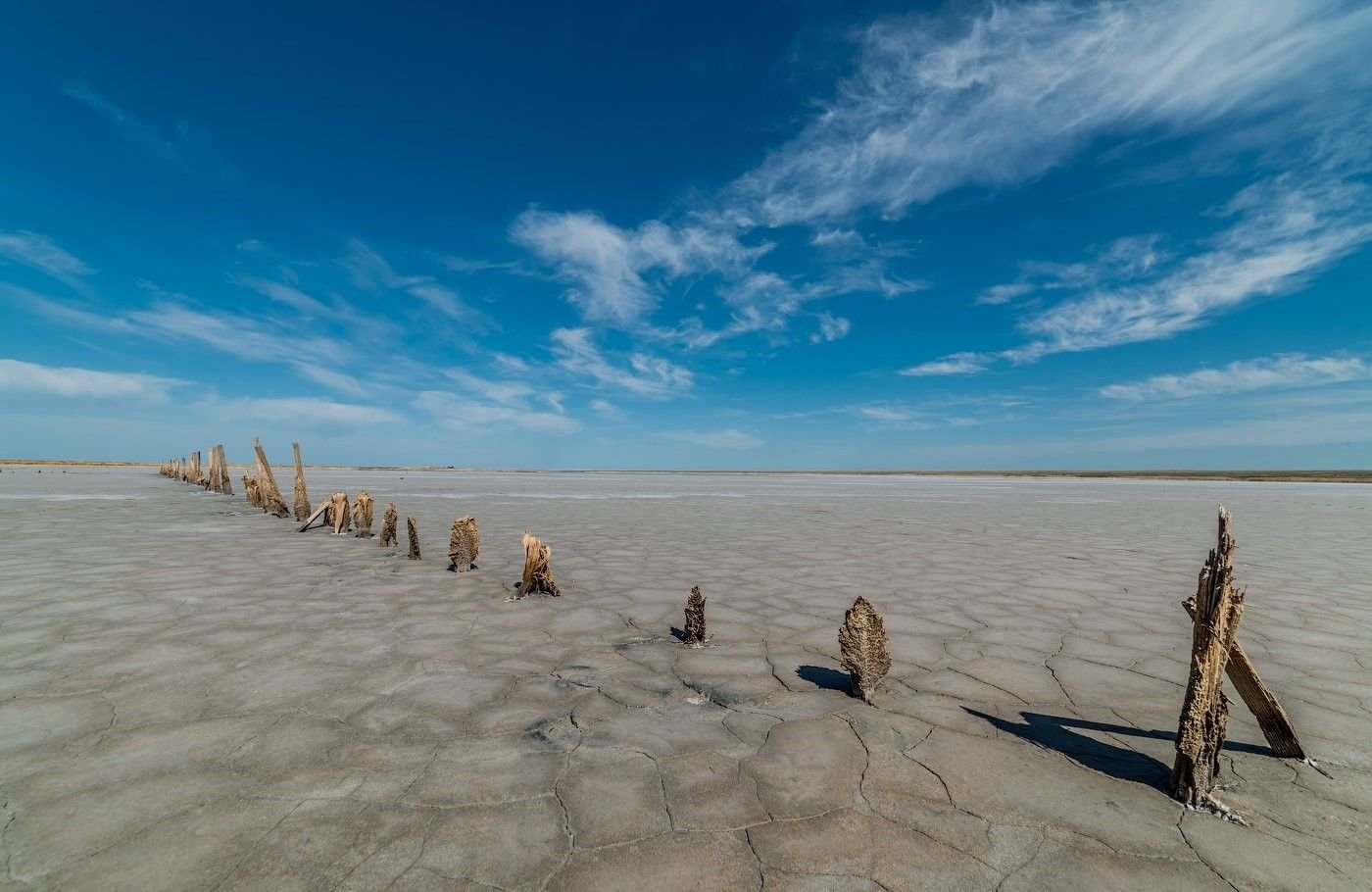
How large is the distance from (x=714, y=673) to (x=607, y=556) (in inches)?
174

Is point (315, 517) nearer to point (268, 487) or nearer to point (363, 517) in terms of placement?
point (363, 517)

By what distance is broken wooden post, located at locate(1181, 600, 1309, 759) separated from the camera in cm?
247

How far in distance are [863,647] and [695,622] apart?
52.1 inches

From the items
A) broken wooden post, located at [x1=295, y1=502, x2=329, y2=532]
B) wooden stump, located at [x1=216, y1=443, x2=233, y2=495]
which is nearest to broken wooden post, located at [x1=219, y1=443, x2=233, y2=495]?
wooden stump, located at [x1=216, y1=443, x2=233, y2=495]

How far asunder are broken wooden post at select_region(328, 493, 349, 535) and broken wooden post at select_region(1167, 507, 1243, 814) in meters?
11.0

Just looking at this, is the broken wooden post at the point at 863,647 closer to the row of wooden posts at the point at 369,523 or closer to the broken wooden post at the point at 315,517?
the row of wooden posts at the point at 369,523

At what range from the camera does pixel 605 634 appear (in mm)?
4477

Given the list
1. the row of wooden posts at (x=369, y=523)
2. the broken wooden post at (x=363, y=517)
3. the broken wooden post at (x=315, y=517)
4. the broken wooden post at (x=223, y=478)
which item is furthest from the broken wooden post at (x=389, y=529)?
the broken wooden post at (x=223, y=478)

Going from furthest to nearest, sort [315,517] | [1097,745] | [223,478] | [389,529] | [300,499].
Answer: [223,478] < [300,499] < [315,517] < [389,529] < [1097,745]

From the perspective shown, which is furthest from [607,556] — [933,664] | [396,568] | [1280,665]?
[1280,665]

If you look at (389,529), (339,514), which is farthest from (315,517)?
(389,529)

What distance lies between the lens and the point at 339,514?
996cm

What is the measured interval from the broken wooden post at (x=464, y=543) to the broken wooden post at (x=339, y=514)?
4.44 m

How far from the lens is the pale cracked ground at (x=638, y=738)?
1.94 m
